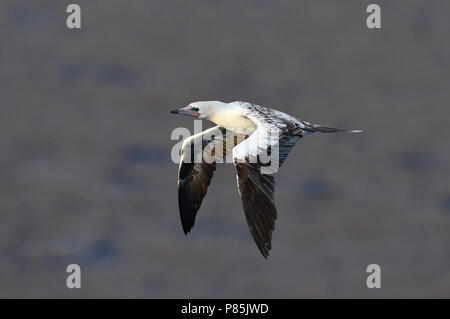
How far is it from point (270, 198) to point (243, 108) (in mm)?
2694

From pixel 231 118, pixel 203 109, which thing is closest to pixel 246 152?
pixel 231 118

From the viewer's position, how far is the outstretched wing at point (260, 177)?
16.8m

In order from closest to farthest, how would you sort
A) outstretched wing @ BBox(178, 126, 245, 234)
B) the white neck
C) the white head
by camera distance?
the white neck
the white head
outstretched wing @ BBox(178, 126, 245, 234)

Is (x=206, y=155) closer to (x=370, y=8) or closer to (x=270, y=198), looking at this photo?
(x=270, y=198)

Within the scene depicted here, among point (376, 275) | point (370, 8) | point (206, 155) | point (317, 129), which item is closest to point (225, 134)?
point (206, 155)

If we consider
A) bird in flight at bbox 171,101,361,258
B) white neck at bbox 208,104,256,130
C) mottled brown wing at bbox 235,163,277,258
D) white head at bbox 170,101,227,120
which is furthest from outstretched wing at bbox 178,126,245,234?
mottled brown wing at bbox 235,163,277,258

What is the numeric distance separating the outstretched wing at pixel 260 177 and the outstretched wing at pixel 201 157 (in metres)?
2.72

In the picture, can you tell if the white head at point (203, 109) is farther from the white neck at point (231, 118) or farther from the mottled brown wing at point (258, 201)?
the mottled brown wing at point (258, 201)

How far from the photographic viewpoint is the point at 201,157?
20562 mm

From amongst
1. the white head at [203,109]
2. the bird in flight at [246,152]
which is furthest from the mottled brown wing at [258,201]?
the white head at [203,109]

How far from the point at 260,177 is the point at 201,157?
370 cm

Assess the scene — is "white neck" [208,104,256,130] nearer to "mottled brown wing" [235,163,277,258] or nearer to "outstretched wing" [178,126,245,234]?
"outstretched wing" [178,126,245,234]

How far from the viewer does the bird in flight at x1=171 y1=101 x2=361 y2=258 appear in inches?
667

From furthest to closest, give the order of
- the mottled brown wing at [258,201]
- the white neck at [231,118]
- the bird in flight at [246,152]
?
the white neck at [231,118] < the bird in flight at [246,152] < the mottled brown wing at [258,201]
